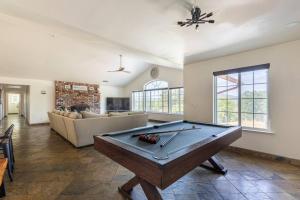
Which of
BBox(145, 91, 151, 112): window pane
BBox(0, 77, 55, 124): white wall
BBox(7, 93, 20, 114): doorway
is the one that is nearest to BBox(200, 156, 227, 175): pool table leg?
BBox(145, 91, 151, 112): window pane

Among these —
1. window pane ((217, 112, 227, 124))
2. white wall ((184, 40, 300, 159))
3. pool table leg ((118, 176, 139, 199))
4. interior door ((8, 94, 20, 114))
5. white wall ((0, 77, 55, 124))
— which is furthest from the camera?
interior door ((8, 94, 20, 114))

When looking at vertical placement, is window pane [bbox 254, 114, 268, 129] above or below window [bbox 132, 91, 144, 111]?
below

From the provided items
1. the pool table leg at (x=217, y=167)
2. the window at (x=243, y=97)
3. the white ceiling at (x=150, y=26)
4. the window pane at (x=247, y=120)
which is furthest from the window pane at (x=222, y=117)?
the pool table leg at (x=217, y=167)

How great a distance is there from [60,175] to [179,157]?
94.4 inches

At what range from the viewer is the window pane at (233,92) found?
3.98 m

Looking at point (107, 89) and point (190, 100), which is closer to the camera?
point (190, 100)

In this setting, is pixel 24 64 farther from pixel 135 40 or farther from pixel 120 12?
pixel 120 12

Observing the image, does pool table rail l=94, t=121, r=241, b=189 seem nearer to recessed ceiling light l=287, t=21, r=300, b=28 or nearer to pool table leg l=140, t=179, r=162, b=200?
pool table leg l=140, t=179, r=162, b=200

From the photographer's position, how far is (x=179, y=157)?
4.26 ft

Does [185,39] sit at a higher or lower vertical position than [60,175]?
higher

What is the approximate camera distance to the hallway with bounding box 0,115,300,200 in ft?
6.89

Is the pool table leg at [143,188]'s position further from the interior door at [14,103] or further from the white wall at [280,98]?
the interior door at [14,103]

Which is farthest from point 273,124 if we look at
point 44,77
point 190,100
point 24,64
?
point 44,77

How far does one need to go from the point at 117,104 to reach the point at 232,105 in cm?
767
